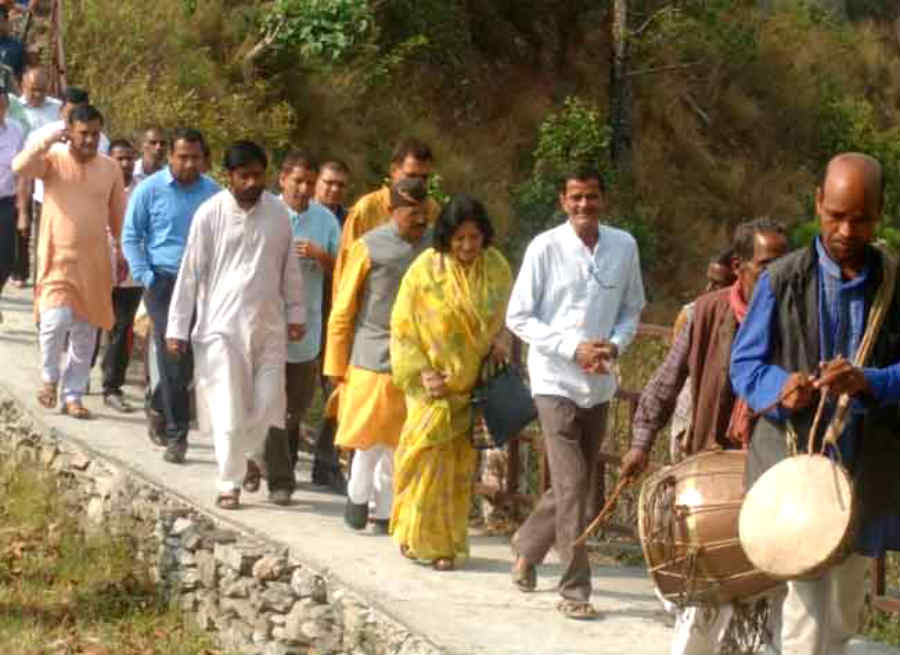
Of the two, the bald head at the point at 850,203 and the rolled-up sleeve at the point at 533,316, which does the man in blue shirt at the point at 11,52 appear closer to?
the rolled-up sleeve at the point at 533,316

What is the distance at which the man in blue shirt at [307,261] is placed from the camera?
34.8ft

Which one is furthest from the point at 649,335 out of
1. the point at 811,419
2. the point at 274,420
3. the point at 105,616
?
the point at 811,419

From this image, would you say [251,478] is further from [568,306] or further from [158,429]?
[568,306]

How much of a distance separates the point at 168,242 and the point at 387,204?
1398mm

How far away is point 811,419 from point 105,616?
15.5ft

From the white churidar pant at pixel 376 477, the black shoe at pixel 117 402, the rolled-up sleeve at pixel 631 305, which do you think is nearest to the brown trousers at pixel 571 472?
the rolled-up sleeve at pixel 631 305

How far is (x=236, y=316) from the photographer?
388 inches

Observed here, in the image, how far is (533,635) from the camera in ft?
26.0

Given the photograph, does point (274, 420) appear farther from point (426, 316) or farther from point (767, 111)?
point (767, 111)

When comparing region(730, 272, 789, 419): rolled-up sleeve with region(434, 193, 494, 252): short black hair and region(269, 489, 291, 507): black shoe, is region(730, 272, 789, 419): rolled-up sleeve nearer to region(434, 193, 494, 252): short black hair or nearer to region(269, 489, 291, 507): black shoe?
region(434, 193, 494, 252): short black hair

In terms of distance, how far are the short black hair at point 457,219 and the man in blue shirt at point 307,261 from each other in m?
1.77

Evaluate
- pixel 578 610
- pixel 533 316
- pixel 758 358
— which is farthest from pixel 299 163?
pixel 758 358

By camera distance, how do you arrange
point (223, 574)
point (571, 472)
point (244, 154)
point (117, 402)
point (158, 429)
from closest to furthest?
point (571, 472) < point (223, 574) < point (244, 154) < point (158, 429) < point (117, 402)

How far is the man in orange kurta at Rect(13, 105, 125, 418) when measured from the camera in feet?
38.1
